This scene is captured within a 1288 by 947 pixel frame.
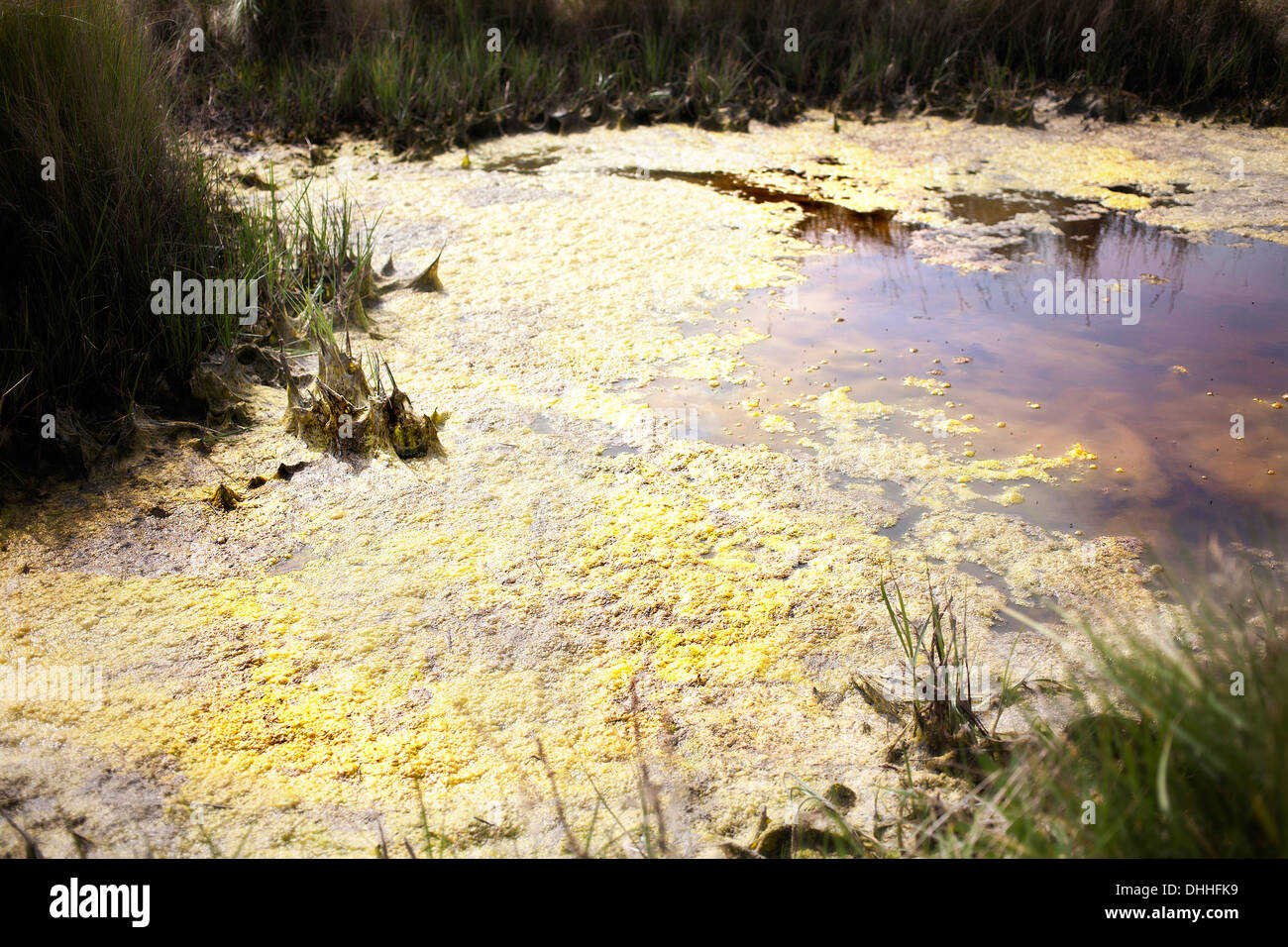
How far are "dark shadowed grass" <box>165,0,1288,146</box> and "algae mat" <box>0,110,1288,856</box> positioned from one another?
2474mm

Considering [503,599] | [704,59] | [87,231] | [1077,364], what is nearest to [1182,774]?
[503,599]

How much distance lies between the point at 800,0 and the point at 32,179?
5.03 meters

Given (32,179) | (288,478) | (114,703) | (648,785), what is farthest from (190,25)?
(648,785)

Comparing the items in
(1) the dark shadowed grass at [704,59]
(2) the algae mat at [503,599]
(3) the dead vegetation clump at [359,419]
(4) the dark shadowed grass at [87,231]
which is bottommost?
(2) the algae mat at [503,599]

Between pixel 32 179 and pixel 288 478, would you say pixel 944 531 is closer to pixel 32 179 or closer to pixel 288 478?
pixel 288 478

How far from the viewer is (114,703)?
166 cm

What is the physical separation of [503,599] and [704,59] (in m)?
4.69

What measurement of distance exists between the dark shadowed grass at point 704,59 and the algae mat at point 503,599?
2474 millimetres

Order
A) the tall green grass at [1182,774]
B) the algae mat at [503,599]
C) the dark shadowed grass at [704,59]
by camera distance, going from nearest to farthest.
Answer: the tall green grass at [1182,774] < the algae mat at [503,599] < the dark shadowed grass at [704,59]

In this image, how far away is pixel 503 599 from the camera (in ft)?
6.49

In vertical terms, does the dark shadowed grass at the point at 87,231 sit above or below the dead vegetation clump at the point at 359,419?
above

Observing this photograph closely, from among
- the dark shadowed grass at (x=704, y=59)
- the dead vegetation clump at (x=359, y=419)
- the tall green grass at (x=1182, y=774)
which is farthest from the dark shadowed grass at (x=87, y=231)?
the dark shadowed grass at (x=704, y=59)

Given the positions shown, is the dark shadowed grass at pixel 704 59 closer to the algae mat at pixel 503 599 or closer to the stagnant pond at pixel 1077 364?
the stagnant pond at pixel 1077 364

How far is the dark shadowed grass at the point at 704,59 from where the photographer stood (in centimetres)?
525
